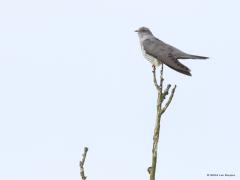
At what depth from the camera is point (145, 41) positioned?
13.9m

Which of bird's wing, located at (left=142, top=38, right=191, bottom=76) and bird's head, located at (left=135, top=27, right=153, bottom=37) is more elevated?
bird's head, located at (left=135, top=27, right=153, bottom=37)

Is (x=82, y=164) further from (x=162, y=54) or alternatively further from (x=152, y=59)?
(x=152, y=59)

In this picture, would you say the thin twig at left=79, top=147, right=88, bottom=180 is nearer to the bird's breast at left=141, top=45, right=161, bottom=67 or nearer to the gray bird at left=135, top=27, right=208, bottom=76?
the gray bird at left=135, top=27, right=208, bottom=76

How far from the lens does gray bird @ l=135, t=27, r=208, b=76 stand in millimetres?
11048

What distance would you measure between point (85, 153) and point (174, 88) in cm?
163

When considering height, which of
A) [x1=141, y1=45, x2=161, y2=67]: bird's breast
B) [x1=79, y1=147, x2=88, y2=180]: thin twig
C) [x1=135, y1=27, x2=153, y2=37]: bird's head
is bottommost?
[x1=79, y1=147, x2=88, y2=180]: thin twig

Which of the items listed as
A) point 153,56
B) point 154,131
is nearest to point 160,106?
point 154,131

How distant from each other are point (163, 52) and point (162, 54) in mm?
107

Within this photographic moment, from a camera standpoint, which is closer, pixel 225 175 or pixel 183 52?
pixel 225 175

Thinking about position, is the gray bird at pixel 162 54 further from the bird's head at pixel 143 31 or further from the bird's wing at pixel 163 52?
the bird's head at pixel 143 31

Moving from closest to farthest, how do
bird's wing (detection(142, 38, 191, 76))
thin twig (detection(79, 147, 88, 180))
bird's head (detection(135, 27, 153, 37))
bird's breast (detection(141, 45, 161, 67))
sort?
thin twig (detection(79, 147, 88, 180))
bird's wing (detection(142, 38, 191, 76))
bird's breast (detection(141, 45, 161, 67))
bird's head (detection(135, 27, 153, 37))

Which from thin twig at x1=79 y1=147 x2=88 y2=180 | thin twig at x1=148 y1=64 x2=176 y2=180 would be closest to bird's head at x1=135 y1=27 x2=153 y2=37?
thin twig at x1=148 y1=64 x2=176 y2=180

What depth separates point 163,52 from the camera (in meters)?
12.6

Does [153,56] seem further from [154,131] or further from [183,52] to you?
[154,131]
